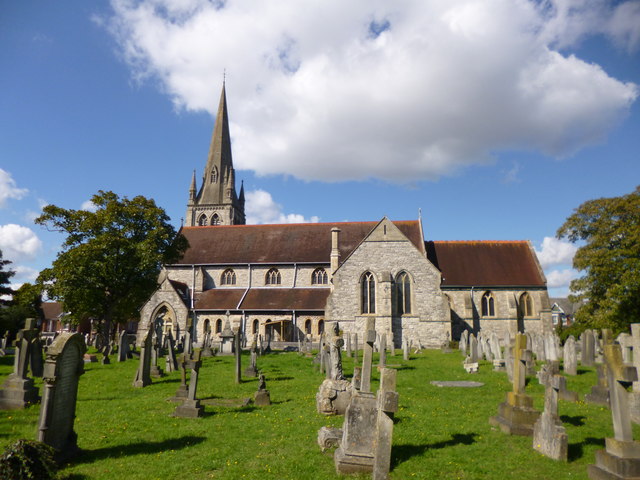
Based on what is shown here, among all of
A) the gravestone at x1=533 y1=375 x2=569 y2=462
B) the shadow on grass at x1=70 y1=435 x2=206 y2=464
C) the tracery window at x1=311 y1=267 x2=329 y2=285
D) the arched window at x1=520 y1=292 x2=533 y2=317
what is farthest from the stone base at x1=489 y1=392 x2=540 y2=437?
the tracery window at x1=311 y1=267 x2=329 y2=285

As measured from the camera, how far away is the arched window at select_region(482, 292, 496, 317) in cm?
3141

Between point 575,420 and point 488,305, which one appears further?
point 488,305

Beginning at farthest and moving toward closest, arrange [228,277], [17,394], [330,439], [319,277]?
[228,277] < [319,277] < [17,394] < [330,439]

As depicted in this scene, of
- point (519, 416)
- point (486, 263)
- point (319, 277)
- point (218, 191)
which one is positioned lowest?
point (519, 416)

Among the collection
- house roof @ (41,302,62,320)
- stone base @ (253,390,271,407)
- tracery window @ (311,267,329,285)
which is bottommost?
stone base @ (253,390,271,407)

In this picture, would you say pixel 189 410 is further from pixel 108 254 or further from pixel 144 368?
pixel 108 254

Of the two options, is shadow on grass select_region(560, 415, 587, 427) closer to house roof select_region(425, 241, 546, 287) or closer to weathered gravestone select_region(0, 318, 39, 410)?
weathered gravestone select_region(0, 318, 39, 410)

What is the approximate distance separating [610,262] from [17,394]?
2807 cm

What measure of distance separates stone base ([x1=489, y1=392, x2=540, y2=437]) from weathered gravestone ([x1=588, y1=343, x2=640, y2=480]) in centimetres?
193

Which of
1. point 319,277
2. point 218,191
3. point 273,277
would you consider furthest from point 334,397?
point 218,191

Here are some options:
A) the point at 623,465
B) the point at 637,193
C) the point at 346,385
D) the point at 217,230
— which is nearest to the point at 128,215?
the point at 217,230

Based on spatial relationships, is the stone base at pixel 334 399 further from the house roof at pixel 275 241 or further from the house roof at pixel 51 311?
the house roof at pixel 51 311

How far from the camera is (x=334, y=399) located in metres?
9.95

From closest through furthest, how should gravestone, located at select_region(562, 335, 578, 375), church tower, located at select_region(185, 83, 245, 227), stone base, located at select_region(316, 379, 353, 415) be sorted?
stone base, located at select_region(316, 379, 353, 415)
gravestone, located at select_region(562, 335, 578, 375)
church tower, located at select_region(185, 83, 245, 227)
